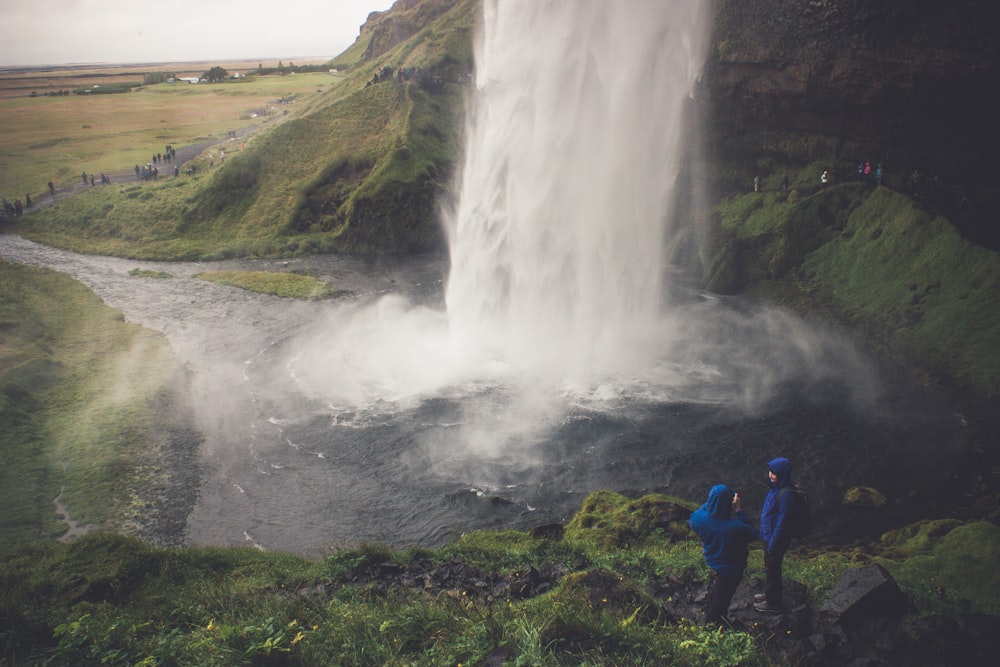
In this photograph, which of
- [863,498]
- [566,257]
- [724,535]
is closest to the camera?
[724,535]

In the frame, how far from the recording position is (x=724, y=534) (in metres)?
9.71

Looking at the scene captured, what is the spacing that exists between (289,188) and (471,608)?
55.6 meters

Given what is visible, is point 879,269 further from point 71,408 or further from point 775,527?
point 71,408

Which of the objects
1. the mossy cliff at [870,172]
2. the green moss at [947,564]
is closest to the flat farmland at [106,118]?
the mossy cliff at [870,172]

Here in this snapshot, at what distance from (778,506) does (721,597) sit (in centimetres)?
166

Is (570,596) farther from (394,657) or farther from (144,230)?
(144,230)

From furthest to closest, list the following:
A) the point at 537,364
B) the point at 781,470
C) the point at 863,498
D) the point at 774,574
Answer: the point at 537,364 < the point at 863,498 < the point at 774,574 < the point at 781,470

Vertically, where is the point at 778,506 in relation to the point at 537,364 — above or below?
above

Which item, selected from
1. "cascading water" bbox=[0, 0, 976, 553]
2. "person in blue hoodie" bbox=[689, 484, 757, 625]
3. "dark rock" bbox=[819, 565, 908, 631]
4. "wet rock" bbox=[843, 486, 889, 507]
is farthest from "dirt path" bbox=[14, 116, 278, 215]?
"dark rock" bbox=[819, 565, 908, 631]

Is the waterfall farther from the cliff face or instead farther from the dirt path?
the dirt path

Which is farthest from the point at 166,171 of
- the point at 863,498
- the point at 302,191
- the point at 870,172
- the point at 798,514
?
the point at 798,514

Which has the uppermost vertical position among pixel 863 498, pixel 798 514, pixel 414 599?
pixel 798 514

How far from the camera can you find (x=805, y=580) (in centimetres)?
1262

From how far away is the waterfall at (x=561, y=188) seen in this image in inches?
1288
